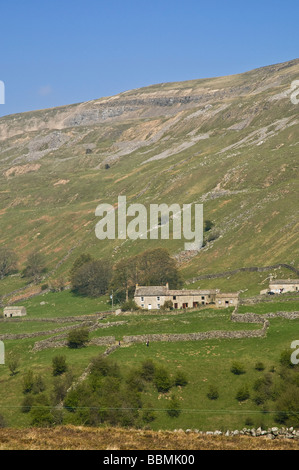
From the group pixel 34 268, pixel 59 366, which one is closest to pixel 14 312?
pixel 34 268

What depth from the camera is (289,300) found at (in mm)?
82188

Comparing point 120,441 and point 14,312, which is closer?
point 120,441

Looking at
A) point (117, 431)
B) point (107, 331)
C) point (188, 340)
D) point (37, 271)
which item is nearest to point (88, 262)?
point (37, 271)

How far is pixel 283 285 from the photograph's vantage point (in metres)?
94.5

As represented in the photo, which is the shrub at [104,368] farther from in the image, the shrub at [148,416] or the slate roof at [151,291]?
the slate roof at [151,291]

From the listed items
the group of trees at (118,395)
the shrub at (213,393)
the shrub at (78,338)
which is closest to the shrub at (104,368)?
the group of trees at (118,395)

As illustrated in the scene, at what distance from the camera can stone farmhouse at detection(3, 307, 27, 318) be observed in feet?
360

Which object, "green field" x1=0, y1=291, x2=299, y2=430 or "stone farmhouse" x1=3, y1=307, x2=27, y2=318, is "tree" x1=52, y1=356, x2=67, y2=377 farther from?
"stone farmhouse" x1=3, y1=307, x2=27, y2=318

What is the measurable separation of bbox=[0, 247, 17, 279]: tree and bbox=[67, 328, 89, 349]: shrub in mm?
89605

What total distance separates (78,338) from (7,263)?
3732 inches

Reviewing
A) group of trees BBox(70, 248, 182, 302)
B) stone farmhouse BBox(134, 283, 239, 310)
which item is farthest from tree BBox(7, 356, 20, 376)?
group of trees BBox(70, 248, 182, 302)

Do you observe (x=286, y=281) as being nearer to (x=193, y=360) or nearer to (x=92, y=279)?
(x=193, y=360)

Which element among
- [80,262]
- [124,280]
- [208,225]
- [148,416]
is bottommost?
[148,416]

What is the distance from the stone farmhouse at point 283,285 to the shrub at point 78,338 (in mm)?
36348
